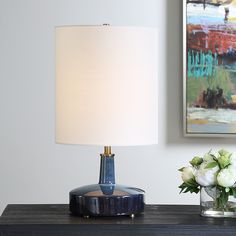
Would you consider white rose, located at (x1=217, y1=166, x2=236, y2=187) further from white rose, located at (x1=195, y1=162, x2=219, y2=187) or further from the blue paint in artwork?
the blue paint in artwork

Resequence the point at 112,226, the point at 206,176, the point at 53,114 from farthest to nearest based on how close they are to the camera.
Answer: the point at 53,114
the point at 206,176
the point at 112,226

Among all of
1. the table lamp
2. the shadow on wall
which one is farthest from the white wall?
the table lamp

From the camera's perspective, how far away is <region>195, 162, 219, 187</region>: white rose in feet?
7.89

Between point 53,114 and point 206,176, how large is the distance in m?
1.48

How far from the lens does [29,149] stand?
12.2ft

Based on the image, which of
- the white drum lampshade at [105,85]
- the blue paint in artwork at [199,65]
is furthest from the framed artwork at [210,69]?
the white drum lampshade at [105,85]

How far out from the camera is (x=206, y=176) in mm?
2406

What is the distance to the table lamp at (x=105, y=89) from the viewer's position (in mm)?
2342

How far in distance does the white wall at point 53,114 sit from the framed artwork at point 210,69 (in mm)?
59

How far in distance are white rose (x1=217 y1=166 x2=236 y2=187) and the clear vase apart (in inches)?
2.3

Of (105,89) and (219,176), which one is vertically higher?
(105,89)

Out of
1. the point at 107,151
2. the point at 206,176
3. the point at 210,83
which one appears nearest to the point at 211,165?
the point at 206,176

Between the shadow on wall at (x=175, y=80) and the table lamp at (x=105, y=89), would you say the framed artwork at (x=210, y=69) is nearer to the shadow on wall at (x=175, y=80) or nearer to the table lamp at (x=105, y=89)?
the shadow on wall at (x=175, y=80)

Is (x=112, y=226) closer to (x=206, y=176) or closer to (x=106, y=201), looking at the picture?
(x=106, y=201)
